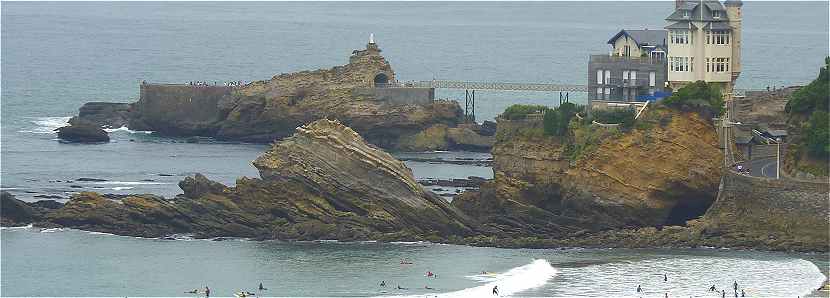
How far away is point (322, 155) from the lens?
10525 centimetres

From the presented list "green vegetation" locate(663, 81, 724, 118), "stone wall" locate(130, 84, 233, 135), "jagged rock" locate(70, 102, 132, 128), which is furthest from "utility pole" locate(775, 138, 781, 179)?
"jagged rock" locate(70, 102, 132, 128)

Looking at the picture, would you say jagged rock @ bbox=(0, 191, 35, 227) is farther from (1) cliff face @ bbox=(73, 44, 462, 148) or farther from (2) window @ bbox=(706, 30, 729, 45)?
(1) cliff face @ bbox=(73, 44, 462, 148)

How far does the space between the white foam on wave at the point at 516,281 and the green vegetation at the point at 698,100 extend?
1099 centimetres

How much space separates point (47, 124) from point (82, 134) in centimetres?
1468

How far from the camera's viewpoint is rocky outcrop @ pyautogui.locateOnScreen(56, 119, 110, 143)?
490ft

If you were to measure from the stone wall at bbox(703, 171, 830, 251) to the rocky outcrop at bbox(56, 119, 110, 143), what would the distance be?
57.6 m

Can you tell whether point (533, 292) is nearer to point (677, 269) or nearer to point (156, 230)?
point (677, 269)

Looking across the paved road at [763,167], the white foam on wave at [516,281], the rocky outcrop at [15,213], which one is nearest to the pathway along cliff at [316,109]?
the paved road at [763,167]

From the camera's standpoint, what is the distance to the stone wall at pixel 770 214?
3883 inches

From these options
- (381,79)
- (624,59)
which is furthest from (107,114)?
(624,59)

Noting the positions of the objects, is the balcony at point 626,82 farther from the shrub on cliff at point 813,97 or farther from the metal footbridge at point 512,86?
the metal footbridge at point 512,86

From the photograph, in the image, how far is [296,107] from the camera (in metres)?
150

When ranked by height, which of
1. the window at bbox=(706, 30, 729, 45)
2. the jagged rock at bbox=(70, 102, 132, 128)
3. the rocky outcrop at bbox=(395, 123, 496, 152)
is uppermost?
the window at bbox=(706, 30, 729, 45)

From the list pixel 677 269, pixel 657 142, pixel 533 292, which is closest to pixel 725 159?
pixel 657 142
